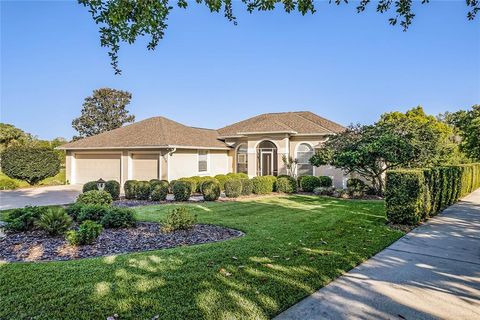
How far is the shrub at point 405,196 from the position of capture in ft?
28.6

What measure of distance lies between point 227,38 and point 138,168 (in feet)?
38.4

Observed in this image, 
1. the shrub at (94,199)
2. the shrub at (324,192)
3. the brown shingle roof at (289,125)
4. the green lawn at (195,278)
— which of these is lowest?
the green lawn at (195,278)

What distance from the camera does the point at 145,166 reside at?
2062 cm

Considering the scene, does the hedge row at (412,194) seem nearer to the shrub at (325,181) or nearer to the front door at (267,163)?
the shrub at (325,181)

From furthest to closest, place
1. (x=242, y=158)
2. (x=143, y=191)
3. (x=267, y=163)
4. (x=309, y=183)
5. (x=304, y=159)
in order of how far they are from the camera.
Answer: (x=242, y=158), (x=267, y=163), (x=304, y=159), (x=309, y=183), (x=143, y=191)

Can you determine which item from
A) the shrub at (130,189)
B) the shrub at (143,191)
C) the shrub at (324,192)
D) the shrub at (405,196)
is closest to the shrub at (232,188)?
the shrub at (143,191)

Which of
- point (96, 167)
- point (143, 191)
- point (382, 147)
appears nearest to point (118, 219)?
point (143, 191)

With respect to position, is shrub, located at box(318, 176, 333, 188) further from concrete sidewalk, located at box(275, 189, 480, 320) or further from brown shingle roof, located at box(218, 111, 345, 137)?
concrete sidewalk, located at box(275, 189, 480, 320)

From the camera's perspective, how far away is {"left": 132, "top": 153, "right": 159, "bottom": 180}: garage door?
20.1 meters

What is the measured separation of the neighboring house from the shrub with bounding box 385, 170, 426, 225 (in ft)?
37.8

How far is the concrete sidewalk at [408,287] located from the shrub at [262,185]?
10.0 metres

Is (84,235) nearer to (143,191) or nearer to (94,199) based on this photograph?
(94,199)

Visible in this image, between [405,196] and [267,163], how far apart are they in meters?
13.9

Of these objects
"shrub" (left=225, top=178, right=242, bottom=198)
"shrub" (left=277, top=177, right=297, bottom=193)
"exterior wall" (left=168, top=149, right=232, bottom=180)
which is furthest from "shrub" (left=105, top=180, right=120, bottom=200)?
"shrub" (left=277, top=177, right=297, bottom=193)
